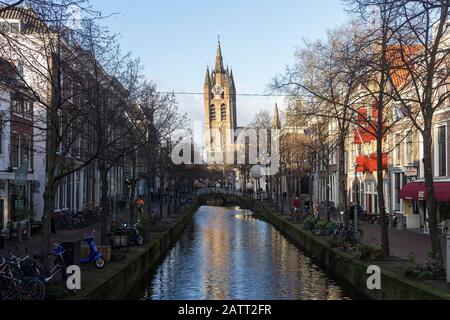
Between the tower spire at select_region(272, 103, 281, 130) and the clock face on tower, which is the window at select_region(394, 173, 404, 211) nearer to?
the tower spire at select_region(272, 103, 281, 130)

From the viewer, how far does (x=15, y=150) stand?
31.7 meters

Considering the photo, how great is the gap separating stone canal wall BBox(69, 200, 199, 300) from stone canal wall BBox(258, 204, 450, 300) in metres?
6.98

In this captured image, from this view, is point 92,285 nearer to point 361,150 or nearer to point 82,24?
point 82,24

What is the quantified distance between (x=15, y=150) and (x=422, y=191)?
71.1 feet

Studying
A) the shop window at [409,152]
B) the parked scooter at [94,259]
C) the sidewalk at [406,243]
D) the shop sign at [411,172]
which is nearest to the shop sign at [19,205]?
the parked scooter at [94,259]

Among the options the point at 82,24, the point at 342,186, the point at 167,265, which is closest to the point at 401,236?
the point at 342,186

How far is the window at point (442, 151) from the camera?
105ft

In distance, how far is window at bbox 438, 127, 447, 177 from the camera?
1255 inches

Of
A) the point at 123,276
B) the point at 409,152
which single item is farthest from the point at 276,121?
the point at 123,276

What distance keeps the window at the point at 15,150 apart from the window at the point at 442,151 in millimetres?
22085

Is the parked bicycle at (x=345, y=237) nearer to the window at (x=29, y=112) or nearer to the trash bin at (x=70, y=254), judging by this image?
the trash bin at (x=70, y=254)

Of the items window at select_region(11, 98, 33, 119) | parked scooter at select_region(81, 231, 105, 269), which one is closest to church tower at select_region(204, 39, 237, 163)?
window at select_region(11, 98, 33, 119)

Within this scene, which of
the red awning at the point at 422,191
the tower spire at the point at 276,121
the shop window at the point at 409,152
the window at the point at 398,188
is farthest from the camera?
the tower spire at the point at 276,121

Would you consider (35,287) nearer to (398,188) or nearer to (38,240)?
(38,240)
